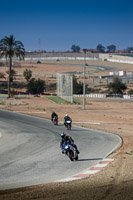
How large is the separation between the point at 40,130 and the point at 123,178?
52.4 feet

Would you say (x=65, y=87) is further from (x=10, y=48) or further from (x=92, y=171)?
(x=92, y=171)

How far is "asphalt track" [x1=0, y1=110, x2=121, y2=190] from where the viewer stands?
15730 millimetres

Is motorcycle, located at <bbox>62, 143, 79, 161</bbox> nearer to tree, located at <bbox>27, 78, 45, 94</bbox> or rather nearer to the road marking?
the road marking

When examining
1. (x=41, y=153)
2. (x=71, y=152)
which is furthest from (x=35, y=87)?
(x=71, y=152)

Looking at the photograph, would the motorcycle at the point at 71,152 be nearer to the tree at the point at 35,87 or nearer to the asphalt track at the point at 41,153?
the asphalt track at the point at 41,153

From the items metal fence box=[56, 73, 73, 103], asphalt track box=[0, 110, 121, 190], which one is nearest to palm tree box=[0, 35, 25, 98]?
metal fence box=[56, 73, 73, 103]

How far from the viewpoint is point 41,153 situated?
20625 mm

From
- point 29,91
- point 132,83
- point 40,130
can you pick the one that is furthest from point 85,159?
point 132,83

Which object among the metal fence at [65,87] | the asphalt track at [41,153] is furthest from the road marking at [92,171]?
the metal fence at [65,87]

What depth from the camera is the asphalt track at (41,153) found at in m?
15.7

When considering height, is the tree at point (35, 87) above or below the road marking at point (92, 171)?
above

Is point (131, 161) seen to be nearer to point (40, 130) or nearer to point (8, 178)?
point (8, 178)

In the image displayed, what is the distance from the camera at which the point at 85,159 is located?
1908cm

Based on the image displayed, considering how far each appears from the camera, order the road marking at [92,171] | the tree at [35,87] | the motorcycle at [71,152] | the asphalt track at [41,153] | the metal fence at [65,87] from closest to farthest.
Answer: the road marking at [92,171] → the asphalt track at [41,153] → the motorcycle at [71,152] → the metal fence at [65,87] → the tree at [35,87]
